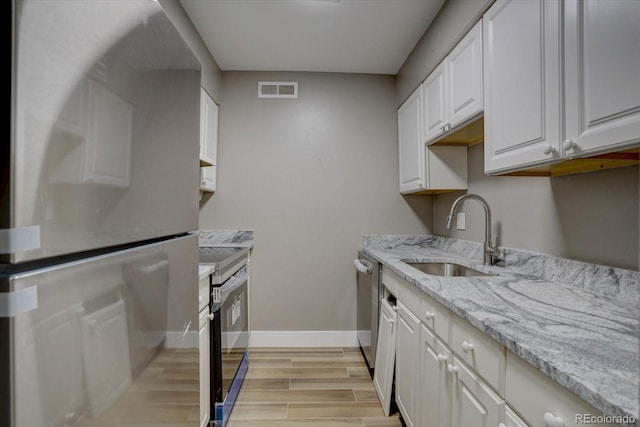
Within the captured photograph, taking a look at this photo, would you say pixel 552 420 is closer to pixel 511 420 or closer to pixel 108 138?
pixel 511 420

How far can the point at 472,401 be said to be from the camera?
3.35 feet

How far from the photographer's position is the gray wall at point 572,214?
1.14 meters

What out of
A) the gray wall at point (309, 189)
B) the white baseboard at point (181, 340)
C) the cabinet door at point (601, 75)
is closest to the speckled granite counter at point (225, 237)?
the gray wall at point (309, 189)

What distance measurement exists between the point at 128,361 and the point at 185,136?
1.90 feet

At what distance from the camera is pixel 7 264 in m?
0.40

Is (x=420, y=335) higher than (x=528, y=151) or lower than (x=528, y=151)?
lower

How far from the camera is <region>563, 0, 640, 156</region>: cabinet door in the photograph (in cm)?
83

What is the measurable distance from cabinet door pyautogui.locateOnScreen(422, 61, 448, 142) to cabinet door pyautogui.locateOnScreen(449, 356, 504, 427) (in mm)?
1385

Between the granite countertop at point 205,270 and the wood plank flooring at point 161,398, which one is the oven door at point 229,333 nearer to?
the granite countertop at point 205,270

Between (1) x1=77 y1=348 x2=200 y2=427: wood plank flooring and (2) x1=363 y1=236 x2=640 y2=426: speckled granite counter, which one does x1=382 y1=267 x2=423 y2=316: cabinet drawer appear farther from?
(1) x1=77 y1=348 x2=200 y2=427: wood plank flooring

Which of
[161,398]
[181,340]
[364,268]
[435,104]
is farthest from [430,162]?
[161,398]

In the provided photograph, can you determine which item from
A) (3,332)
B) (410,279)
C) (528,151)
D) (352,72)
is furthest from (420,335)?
(352,72)

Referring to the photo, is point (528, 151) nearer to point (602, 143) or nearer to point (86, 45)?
point (602, 143)

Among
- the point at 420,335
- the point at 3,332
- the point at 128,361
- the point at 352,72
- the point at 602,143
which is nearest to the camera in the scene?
the point at 3,332
